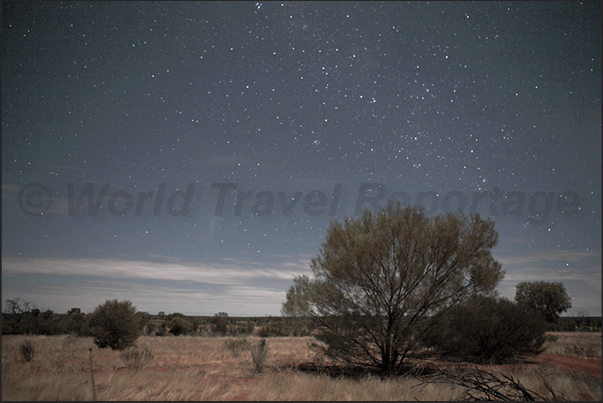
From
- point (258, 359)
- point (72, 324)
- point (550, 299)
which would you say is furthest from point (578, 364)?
point (72, 324)

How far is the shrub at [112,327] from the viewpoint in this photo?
20234 millimetres

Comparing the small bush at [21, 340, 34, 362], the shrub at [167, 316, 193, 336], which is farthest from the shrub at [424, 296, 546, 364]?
the shrub at [167, 316, 193, 336]

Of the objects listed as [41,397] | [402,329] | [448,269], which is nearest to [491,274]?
[448,269]

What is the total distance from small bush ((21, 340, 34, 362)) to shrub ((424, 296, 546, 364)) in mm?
15608

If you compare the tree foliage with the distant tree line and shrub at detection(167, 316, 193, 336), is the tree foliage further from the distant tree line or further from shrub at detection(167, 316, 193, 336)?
shrub at detection(167, 316, 193, 336)

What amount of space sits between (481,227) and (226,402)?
10.0 meters

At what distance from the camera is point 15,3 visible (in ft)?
26.6

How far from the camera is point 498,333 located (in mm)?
16844

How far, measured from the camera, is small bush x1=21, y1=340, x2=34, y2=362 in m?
12.8

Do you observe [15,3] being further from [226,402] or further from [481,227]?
[481,227]

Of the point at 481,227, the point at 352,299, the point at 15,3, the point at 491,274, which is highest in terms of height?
the point at 15,3

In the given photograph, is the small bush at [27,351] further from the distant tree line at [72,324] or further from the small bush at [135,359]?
the small bush at [135,359]

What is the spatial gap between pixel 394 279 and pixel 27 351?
45.6 ft

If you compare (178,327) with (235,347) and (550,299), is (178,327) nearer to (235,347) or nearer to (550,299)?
(235,347)
